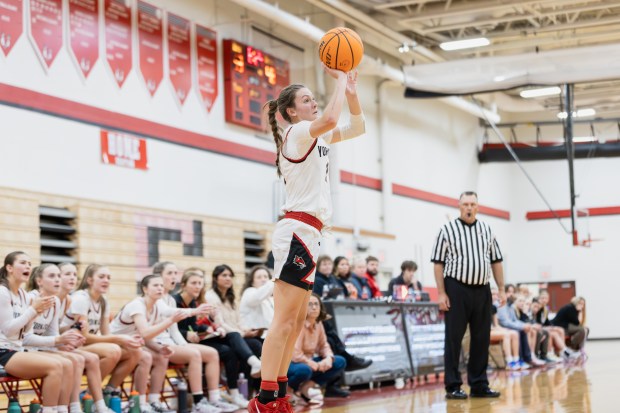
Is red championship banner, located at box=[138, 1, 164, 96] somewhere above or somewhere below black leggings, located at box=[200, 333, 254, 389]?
above

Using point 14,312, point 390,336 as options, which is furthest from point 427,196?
point 14,312

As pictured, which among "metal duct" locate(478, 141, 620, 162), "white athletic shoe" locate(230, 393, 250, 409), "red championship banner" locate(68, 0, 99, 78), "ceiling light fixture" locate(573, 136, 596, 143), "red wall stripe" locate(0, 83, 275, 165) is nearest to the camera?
"white athletic shoe" locate(230, 393, 250, 409)

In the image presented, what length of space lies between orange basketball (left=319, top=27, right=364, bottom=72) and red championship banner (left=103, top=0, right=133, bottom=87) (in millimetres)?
7749

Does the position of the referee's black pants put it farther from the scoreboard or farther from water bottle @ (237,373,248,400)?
the scoreboard

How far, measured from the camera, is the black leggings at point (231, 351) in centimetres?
843

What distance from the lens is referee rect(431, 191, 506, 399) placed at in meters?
7.80

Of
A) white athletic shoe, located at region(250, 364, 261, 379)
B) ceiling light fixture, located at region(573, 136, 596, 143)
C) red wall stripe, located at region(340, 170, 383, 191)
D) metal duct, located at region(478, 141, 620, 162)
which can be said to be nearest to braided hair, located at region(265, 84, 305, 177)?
white athletic shoe, located at region(250, 364, 261, 379)

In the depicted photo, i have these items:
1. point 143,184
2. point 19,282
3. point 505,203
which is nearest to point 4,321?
point 19,282

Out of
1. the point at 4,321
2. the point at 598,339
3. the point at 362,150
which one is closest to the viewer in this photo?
the point at 4,321

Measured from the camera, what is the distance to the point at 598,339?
2442 centimetres

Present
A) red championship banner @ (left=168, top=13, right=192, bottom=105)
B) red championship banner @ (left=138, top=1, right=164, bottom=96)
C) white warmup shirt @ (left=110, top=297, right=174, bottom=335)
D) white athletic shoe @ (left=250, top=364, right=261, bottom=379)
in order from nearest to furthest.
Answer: white warmup shirt @ (left=110, top=297, right=174, bottom=335)
white athletic shoe @ (left=250, top=364, right=261, bottom=379)
red championship banner @ (left=138, top=1, right=164, bottom=96)
red championship banner @ (left=168, top=13, right=192, bottom=105)

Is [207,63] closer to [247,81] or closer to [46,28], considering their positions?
[247,81]

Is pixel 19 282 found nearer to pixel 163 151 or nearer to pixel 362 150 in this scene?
pixel 163 151

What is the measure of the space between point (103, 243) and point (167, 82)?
2796 millimetres
